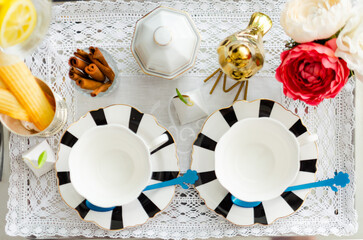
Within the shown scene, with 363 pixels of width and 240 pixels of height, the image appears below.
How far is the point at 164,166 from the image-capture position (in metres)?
0.69

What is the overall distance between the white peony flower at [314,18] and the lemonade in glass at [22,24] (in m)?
0.40

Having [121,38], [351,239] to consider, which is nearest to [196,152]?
[121,38]

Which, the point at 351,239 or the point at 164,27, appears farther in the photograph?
the point at 351,239

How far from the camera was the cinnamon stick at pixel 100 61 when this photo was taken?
2.10ft

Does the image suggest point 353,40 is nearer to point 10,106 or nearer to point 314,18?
point 314,18

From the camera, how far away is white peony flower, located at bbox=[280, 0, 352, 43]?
514mm

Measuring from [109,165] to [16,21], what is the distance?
320 millimetres

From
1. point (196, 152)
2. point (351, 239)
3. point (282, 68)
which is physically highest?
point (282, 68)

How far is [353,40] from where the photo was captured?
0.52 m

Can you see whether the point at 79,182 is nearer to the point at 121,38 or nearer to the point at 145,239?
the point at 145,239

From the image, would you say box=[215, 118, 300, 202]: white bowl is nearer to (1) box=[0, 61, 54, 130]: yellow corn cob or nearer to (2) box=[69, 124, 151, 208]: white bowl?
(2) box=[69, 124, 151, 208]: white bowl

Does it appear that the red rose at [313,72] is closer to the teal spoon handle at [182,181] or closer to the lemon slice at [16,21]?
the teal spoon handle at [182,181]

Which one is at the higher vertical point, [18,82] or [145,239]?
[18,82]

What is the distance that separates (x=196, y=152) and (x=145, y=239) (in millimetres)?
227
